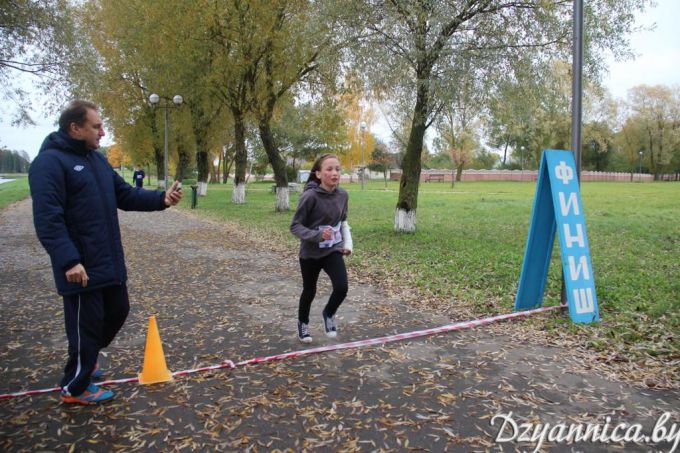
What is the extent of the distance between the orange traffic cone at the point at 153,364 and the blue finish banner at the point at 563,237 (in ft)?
13.7

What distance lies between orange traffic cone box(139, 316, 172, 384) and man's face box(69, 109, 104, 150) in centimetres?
151

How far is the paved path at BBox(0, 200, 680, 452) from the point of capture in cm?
311

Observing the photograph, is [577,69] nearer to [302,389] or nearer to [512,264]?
[512,264]

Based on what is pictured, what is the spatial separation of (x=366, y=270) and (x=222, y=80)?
15075 millimetres

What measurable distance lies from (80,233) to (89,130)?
2.36 feet

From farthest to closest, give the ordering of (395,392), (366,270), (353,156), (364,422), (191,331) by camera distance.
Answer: (353,156), (366,270), (191,331), (395,392), (364,422)

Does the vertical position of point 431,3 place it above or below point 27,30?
below

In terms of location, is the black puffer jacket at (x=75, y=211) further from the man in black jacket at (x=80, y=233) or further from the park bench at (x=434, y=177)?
the park bench at (x=434, y=177)

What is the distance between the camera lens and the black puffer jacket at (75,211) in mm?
3076

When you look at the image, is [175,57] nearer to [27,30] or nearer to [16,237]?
[27,30]

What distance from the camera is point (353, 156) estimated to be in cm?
5859

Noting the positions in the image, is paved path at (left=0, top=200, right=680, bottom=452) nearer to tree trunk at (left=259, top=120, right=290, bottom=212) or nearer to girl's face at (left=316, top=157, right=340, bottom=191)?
girl's face at (left=316, top=157, right=340, bottom=191)

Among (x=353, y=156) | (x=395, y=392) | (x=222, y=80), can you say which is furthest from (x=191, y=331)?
(x=353, y=156)

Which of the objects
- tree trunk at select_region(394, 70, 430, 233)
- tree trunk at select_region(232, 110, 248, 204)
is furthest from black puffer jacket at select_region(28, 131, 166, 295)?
tree trunk at select_region(232, 110, 248, 204)
